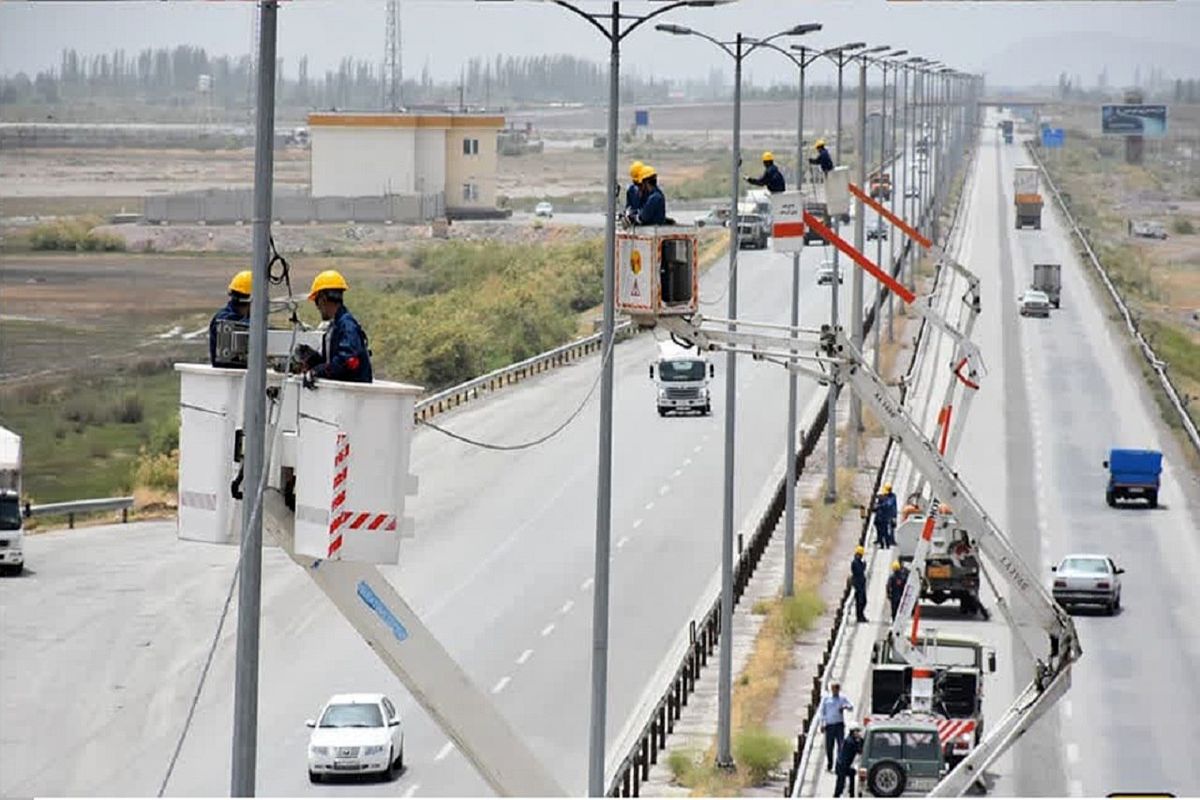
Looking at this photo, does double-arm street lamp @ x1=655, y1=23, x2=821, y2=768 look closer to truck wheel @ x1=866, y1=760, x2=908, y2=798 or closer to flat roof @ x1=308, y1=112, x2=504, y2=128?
truck wheel @ x1=866, y1=760, x2=908, y2=798

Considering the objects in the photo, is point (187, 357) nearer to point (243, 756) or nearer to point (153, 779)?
point (153, 779)

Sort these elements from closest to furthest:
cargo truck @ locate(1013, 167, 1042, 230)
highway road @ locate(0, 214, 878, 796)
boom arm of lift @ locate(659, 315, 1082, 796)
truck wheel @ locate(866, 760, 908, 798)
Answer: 1. boom arm of lift @ locate(659, 315, 1082, 796)
2. truck wheel @ locate(866, 760, 908, 798)
3. highway road @ locate(0, 214, 878, 796)
4. cargo truck @ locate(1013, 167, 1042, 230)

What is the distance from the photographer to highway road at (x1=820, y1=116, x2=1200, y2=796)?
4041cm

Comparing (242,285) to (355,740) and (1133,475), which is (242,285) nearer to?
(355,740)

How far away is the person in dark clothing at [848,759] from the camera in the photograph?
36562mm

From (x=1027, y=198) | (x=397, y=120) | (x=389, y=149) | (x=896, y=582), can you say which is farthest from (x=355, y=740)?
(x=1027, y=198)

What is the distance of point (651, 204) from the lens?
24.4 meters

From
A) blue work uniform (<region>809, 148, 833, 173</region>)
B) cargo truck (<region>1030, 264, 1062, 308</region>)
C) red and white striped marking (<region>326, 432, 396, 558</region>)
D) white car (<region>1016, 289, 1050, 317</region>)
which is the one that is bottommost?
white car (<region>1016, 289, 1050, 317</region>)

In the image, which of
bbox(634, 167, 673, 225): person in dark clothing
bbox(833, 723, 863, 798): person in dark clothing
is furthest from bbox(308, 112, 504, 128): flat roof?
bbox(634, 167, 673, 225): person in dark clothing

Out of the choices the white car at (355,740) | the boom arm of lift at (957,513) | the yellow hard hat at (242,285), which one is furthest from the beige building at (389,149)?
the yellow hard hat at (242,285)

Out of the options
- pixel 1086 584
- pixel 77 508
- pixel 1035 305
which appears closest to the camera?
pixel 1086 584

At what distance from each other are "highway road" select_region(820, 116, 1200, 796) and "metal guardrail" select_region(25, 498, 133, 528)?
62.3 ft

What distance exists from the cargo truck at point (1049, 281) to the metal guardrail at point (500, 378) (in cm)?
2460

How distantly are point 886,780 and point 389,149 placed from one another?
123 m
